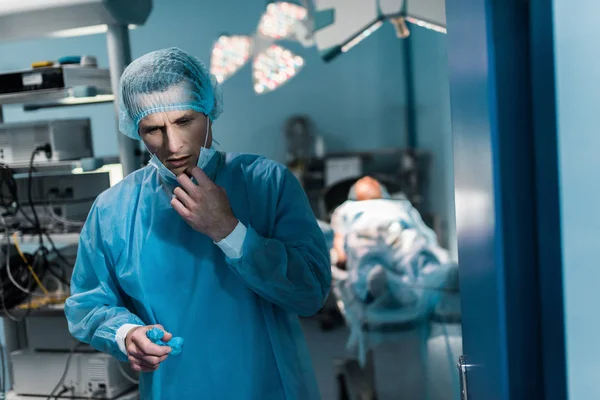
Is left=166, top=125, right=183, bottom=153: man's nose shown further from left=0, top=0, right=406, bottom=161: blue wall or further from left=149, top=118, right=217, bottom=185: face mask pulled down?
left=0, top=0, right=406, bottom=161: blue wall

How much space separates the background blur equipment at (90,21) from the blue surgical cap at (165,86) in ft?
1.51

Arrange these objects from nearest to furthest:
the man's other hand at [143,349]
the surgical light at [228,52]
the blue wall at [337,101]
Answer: the man's other hand at [143,349] < the surgical light at [228,52] < the blue wall at [337,101]

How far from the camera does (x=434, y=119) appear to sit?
211 inches

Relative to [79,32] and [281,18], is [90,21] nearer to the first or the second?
[79,32]

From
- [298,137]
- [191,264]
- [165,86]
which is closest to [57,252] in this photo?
[191,264]

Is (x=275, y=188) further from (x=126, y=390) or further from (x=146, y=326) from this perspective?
(x=126, y=390)

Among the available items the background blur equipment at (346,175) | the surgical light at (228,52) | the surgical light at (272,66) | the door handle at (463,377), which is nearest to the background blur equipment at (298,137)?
the background blur equipment at (346,175)

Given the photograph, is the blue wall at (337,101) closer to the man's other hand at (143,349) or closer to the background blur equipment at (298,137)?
the background blur equipment at (298,137)

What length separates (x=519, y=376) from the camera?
30.4 inches

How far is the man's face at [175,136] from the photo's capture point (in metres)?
1.31

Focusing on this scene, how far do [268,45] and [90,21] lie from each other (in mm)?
2884

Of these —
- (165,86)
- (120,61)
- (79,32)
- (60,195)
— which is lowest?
(60,195)

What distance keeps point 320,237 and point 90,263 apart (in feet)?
1.65

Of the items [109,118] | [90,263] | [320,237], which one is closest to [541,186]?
[320,237]
